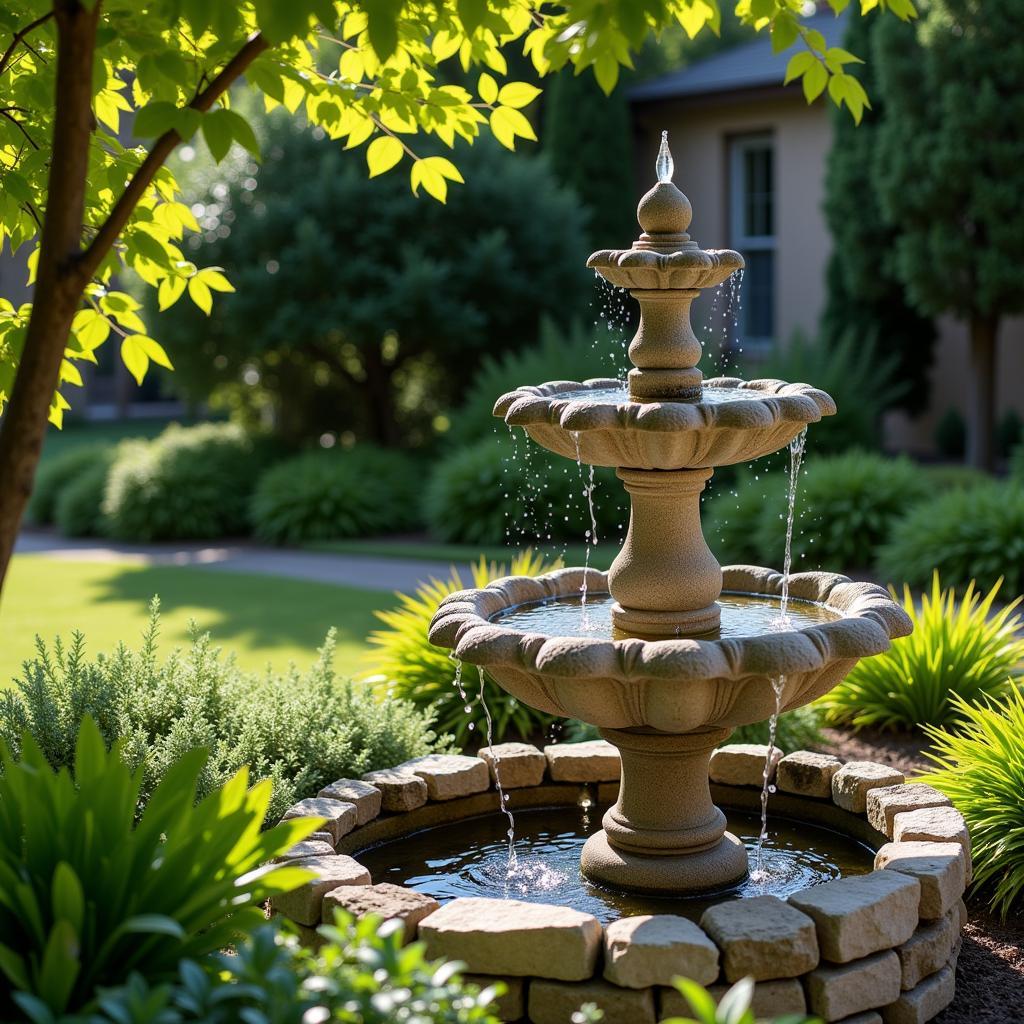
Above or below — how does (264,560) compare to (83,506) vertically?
below

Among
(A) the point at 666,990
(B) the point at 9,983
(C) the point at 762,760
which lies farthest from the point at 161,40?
(C) the point at 762,760

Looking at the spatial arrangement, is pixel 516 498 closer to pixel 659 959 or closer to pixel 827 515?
pixel 827 515

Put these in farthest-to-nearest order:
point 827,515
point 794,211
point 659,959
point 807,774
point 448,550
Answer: point 794,211 → point 448,550 → point 827,515 → point 807,774 → point 659,959

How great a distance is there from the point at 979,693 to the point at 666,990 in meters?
3.56

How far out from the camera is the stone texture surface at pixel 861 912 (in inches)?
156

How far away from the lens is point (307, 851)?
4637 mm

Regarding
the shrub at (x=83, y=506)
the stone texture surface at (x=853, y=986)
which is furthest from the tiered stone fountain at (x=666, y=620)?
the shrub at (x=83, y=506)

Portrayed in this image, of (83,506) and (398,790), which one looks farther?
(83,506)

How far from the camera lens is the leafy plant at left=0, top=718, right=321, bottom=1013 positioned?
320cm

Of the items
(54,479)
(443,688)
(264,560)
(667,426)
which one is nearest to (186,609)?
(264,560)

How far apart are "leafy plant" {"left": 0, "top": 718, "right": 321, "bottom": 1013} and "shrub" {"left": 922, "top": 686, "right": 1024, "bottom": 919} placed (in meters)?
2.77

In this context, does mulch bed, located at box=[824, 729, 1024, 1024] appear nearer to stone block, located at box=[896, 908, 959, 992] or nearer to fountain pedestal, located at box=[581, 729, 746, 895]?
stone block, located at box=[896, 908, 959, 992]

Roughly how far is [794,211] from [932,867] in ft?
51.0

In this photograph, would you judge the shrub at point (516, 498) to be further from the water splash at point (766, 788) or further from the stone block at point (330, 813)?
the stone block at point (330, 813)
